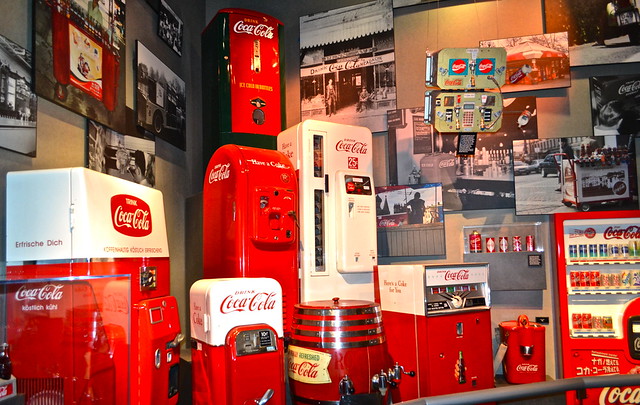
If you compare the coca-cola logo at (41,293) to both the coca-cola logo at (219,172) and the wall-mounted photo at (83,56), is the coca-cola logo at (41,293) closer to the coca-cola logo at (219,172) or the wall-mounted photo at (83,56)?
the wall-mounted photo at (83,56)

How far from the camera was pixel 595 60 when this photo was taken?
503 centimetres

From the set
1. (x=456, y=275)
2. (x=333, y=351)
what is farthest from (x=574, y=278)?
(x=333, y=351)

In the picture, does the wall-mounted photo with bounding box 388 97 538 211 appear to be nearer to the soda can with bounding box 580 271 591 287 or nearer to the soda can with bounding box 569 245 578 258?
the soda can with bounding box 569 245 578 258

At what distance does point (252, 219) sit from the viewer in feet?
12.9

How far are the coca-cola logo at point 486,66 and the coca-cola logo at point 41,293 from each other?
3.42 meters

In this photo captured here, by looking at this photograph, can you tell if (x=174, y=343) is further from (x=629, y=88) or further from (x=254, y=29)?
(x=629, y=88)

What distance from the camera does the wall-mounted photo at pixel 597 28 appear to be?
196 inches

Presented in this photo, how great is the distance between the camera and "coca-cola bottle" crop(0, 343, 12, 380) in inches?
82.5

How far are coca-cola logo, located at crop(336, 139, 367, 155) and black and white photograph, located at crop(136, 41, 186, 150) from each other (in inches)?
62.1

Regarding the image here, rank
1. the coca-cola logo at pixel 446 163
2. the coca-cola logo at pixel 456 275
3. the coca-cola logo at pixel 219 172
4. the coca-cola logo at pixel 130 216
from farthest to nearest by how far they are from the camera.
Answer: the coca-cola logo at pixel 446 163 < the coca-cola logo at pixel 219 172 < the coca-cola logo at pixel 456 275 < the coca-cola logo at pixel 130 216

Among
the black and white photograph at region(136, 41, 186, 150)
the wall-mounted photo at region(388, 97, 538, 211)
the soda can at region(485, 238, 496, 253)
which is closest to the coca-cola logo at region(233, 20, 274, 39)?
the black and white photograph at region(136, 41, 186, 150)

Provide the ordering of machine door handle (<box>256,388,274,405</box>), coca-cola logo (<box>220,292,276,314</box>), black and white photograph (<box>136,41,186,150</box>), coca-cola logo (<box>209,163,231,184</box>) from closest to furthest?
machine door handle (<box>256,388,274,405</box>)
coca-cola logo (<box>220,292,276,314</box>)
coca-cola logo (<box>209,163,231,184</box>)
black and white photograph (<box>136,41,186,150</box>)

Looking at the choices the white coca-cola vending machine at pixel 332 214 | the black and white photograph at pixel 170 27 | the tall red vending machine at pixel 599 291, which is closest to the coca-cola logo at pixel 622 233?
the tall red vending machine at pixel 599 291

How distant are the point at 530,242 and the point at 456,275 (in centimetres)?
148
